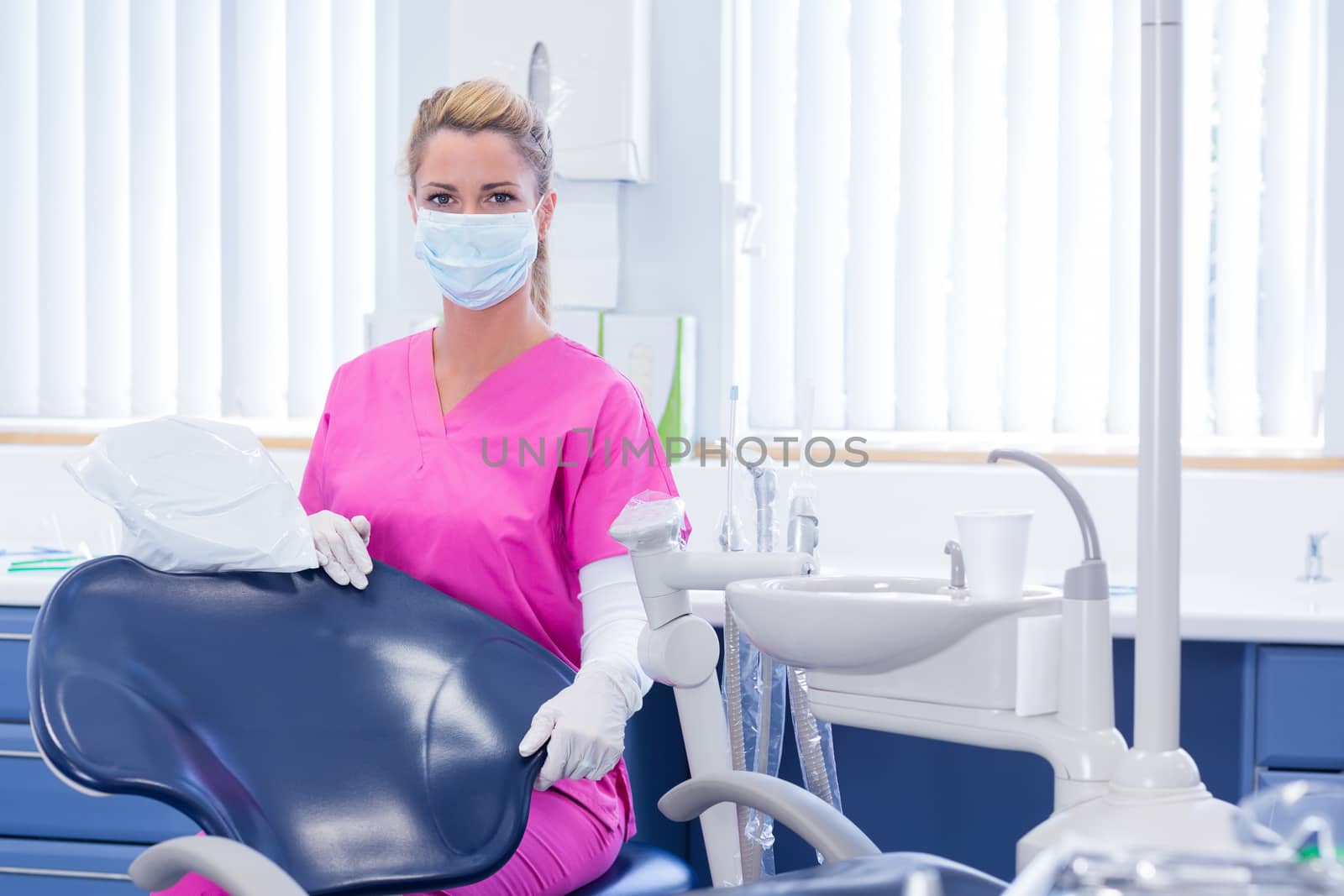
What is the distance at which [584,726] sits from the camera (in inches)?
46.8

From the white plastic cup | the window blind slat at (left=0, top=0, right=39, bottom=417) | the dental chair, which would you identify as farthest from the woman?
the window blind slat at (left=0, top=0, right=39, bottom=417)

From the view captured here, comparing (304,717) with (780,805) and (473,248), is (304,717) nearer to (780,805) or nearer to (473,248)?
(780,805)

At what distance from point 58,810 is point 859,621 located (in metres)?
1.43

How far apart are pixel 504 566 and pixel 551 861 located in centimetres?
32

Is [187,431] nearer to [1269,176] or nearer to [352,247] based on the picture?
[352,247]

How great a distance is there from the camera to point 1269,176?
2158mm

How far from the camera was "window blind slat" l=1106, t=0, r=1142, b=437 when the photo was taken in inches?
86.6

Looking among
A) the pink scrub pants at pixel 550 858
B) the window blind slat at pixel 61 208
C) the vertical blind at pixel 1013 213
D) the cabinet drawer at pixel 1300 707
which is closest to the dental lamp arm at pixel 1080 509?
the pink scrub pants at pixel 550 858

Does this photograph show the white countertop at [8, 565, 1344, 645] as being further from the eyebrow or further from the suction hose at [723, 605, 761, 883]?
the eyebrow

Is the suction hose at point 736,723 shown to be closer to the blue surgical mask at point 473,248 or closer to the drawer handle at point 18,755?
the blue surgical mask at point 473,248

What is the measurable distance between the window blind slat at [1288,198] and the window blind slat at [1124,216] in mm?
216

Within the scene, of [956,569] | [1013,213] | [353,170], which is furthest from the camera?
[353,170]

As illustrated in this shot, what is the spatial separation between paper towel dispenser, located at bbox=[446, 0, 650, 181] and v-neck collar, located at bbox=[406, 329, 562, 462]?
71 centimetres

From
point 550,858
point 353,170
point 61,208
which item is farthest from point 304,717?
point 61,208
